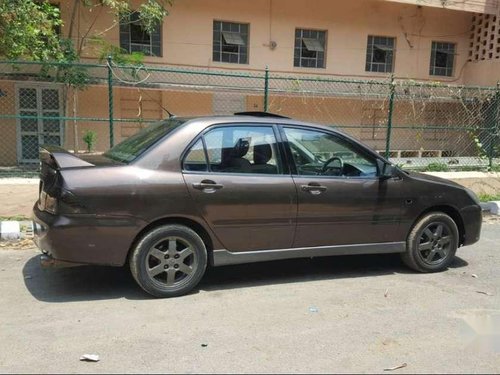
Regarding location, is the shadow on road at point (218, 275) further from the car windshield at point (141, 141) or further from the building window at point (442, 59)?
the building window at point (442, 59)

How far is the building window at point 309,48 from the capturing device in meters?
16.8

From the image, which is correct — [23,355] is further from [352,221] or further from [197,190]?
[352,221]

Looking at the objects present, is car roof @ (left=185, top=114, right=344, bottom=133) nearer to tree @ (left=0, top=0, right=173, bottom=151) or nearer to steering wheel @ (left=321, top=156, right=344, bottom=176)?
steering wheel @ (left=321, top=156, right=344, bottom=176)

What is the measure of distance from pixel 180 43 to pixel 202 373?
13400 mm

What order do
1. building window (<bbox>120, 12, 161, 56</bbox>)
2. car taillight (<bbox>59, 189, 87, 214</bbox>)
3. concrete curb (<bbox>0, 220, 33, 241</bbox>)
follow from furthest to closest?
1. building window (<bbox>120, 12, 161, 56</bbox>)
2. concrete curb (<bbox>0, 220, 33, 241</bbox>)
3. car taillight (<bbox>59, 189, 87, 214</bbox>)

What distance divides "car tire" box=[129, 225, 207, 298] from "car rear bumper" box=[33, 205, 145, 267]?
0.46ft

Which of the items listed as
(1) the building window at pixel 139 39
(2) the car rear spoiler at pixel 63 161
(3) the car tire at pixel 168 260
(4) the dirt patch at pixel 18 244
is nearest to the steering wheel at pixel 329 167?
Answer: (3) the car tire at pixel 168 260

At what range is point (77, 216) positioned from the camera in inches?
173

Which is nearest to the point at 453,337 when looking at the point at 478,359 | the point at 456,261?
the point at 478,359

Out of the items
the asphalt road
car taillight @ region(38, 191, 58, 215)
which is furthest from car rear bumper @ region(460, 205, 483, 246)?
car taillight @ region(38, 191, 58, 215)

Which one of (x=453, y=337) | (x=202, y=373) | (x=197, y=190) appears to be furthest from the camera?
(x=197, y=190)

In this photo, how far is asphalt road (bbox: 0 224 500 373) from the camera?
3607 mm

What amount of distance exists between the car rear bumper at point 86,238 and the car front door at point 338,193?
1.65 metres

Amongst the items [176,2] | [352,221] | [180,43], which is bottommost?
[352,221]
